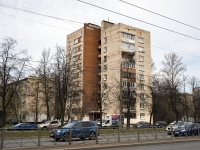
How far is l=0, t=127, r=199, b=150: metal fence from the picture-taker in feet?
49.4

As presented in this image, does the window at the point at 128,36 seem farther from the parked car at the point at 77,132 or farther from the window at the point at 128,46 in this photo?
the parked car at the point at 77,132

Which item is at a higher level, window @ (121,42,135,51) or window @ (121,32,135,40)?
window @ (121,32,135,40)

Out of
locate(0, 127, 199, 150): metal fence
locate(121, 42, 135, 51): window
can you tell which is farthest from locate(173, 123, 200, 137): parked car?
locate(121, 42, 135, 51): window

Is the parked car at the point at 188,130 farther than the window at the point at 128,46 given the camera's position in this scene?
No

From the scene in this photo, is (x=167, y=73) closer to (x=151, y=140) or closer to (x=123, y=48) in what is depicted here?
(x=123, y=48)

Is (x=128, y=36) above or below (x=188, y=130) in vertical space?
above

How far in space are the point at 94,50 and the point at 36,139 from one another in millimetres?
62616

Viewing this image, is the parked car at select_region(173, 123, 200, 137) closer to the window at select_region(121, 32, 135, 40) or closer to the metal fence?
the metal fence

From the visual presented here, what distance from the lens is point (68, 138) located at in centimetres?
1766

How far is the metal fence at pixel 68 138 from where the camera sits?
15070 millimetres

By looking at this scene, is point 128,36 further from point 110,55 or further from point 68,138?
point 68,138

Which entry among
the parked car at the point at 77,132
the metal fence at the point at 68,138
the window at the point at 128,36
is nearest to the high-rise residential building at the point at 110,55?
the window at the point at 128,36

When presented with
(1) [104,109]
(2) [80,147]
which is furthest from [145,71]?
(2) [80,147]

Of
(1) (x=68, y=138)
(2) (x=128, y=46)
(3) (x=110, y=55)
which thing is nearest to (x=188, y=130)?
(1) (x=68, y=138)
